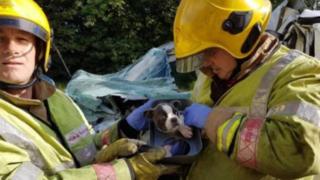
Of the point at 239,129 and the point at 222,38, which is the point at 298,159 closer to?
the point at 239,129

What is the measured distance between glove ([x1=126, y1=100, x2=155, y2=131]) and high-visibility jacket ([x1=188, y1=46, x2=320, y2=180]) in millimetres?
458

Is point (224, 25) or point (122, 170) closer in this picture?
point (224, 25)

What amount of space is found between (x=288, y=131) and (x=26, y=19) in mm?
1239

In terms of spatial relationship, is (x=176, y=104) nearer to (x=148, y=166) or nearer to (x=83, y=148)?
(x=148, y=166)

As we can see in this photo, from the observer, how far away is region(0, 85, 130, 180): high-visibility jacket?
2.45m

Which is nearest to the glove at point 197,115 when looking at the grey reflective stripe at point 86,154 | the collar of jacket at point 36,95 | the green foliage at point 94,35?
the grey reflective stripe at point 86,154

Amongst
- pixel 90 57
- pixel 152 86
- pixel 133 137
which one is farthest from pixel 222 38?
pixel 90 57

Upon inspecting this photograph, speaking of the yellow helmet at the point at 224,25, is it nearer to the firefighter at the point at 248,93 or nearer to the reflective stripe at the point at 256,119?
the firefighter at the point at 248,93

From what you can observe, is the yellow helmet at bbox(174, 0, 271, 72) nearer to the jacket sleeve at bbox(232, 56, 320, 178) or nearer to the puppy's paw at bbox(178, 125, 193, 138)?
the jacket sleeve at bbox(232, 56, 320, 178)

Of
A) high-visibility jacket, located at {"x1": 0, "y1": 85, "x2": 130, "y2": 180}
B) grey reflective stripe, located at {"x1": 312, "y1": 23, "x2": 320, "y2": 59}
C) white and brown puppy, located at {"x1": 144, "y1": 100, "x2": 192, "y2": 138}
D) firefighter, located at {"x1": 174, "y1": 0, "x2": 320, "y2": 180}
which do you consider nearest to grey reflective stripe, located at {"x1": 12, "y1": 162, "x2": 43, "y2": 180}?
high-visibility jacket, located at {"x1": 0, "y1": 85, "x2": 130, "y2": 180}

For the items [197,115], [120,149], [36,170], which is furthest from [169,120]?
[36,170]

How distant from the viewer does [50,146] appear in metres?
2.72

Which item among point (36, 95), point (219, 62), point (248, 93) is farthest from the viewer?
point (36, 95)

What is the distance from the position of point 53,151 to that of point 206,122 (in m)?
0.68
